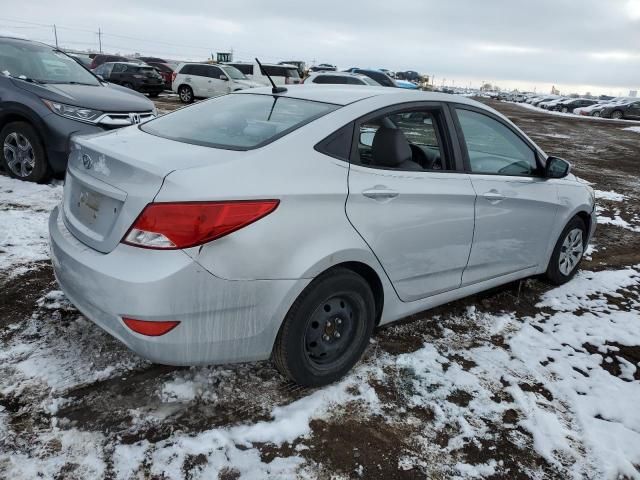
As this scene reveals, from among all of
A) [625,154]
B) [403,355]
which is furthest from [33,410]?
[625,154]

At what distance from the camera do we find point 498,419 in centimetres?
269

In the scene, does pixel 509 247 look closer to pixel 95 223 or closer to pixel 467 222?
pixel 467 222

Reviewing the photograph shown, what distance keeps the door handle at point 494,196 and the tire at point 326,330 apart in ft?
3.82

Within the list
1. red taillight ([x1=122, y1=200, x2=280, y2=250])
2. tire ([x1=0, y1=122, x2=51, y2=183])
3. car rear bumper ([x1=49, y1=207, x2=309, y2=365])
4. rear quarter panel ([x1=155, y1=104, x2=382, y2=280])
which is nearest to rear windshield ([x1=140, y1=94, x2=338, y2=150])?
rear quarter panel ([x1=155, y1=104, x2=382, y2=280])

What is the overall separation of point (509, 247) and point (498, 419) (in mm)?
1451

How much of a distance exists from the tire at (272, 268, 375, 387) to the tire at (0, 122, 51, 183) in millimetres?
4673

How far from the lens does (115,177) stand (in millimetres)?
2377

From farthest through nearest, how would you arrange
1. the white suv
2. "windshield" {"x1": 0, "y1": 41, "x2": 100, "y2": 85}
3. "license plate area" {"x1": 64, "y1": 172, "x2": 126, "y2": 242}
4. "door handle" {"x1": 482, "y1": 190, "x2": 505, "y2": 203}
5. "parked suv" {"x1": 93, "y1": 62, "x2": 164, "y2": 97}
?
"parked suv" {"x1": 93, "y1": 62, "x2": 164, "y2": 97} → the white suv → "windshield" {"x1": 0, "y1": 41, "x2": 100, "y2": 85} → "door handle" {"x1": 482, "y1": 190, "x2": 505, "y2": 203} → "license plate area" {"x1": 64, "y1": 172, "x2": 126, "y2": 242}

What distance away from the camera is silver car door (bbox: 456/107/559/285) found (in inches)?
134

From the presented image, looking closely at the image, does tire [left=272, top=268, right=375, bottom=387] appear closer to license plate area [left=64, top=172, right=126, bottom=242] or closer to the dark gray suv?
license plate area [left=64, top=172, right=126, bottom=242]

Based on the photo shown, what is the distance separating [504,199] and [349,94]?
1344mm

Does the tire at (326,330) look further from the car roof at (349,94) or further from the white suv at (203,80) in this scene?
the white suv at (203,80)

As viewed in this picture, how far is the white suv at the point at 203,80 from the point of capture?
20.6 m

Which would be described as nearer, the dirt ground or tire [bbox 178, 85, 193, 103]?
the dirt ground
